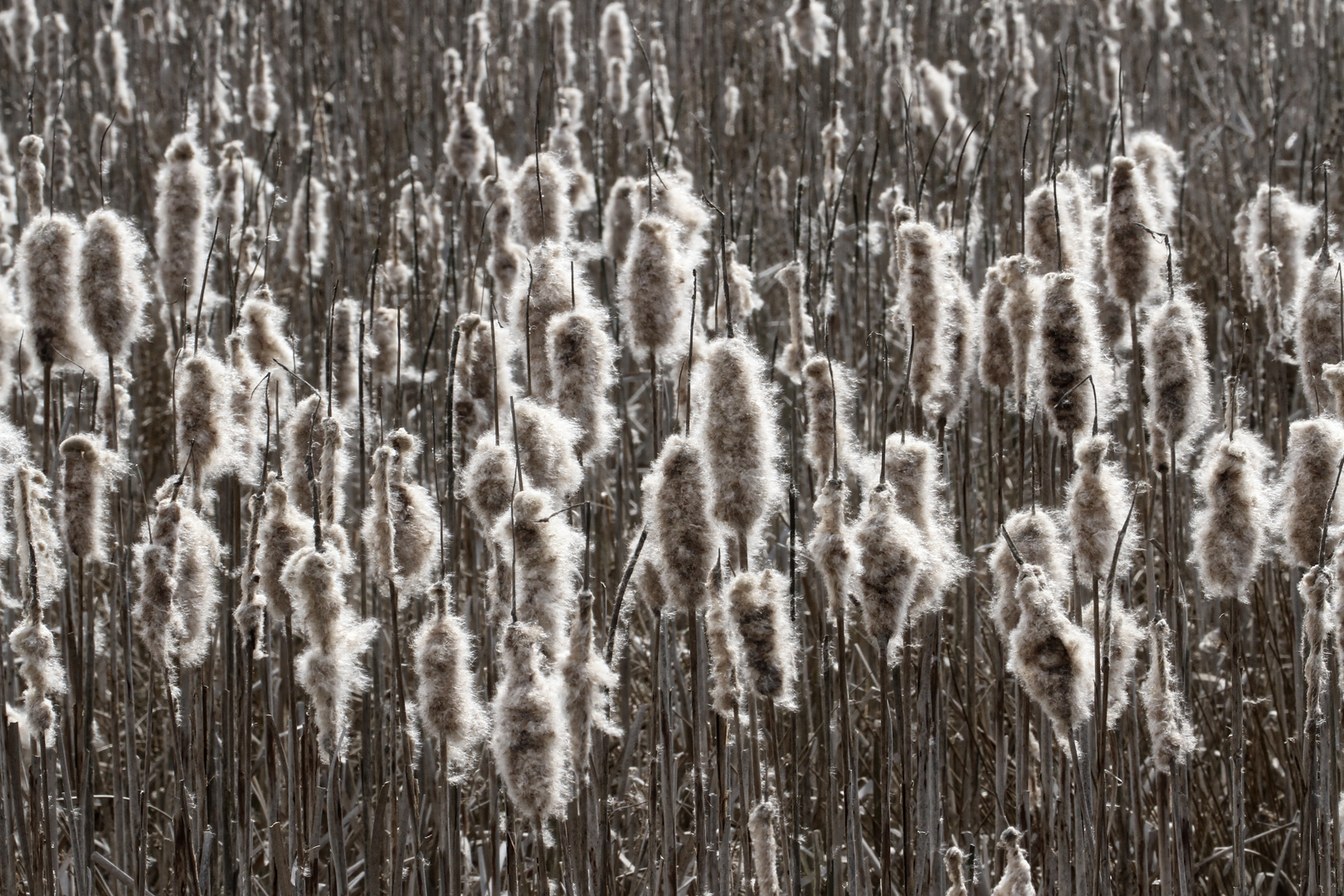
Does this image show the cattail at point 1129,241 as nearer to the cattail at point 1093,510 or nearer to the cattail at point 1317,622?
the cattail at point 1093,510

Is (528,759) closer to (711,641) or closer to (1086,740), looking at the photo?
(711,641)

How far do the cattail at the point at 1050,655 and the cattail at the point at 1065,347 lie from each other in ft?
1.06

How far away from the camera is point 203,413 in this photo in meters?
1.77

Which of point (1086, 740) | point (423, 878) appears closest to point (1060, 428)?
point (1086, 740)

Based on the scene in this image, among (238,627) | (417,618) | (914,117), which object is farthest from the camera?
(914,117)

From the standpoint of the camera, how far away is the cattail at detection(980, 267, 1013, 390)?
1995 millimetres

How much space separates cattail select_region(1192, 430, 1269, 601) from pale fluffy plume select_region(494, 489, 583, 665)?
0.85 metres

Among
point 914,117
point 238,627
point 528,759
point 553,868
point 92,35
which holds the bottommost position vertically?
point 553,868

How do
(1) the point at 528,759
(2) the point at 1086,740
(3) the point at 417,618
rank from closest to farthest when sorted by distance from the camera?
(1) the point at 528,759
(2) the point at 1086,740
(3) the point at 417,618

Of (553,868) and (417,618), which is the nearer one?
(553,868)

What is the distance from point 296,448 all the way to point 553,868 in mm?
792

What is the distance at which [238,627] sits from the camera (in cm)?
158

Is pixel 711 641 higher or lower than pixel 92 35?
lower

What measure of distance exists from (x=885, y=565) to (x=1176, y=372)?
0.58 metres
